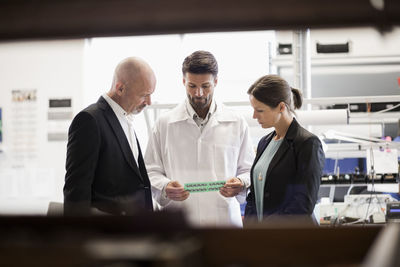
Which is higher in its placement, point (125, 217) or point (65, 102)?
point (65, 102)

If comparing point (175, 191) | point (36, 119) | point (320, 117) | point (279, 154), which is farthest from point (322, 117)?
point (36, 119)

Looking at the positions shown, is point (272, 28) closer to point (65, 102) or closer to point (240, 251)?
point (240, 251)

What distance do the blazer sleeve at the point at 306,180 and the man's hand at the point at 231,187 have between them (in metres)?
0.33

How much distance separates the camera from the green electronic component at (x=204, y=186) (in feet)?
7.79

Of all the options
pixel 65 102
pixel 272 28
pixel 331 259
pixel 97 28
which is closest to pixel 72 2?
pixel 97 28

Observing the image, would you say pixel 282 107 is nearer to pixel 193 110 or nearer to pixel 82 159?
pixel 193 110

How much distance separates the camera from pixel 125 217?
2.70 feet

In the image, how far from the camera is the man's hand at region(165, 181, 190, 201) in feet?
7.97

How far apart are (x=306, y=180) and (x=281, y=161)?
15 cm

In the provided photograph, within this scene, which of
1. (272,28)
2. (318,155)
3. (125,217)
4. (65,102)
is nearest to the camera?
(125,217)

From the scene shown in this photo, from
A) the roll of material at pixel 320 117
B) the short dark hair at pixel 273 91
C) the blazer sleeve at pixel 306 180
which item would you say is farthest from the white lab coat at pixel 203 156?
the roll of material at pixel 320 117

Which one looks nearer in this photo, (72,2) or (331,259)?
(331,259)

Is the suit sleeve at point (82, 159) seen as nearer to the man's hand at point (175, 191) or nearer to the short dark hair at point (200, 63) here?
the man's hand at point (175, 191)

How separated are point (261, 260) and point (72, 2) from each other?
656 mm
